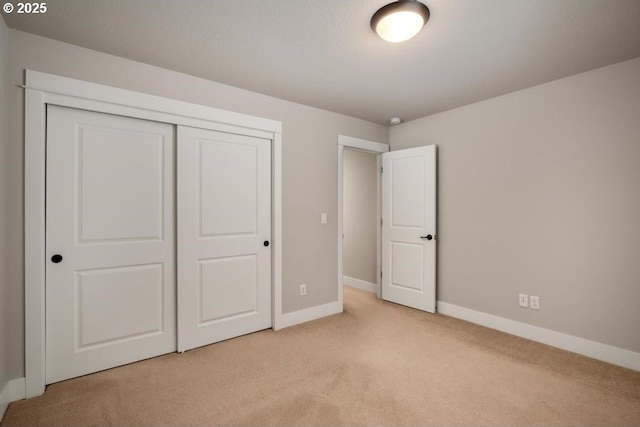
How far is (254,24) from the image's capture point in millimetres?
1995

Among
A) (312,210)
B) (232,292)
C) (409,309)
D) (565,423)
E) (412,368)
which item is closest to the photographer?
(565,423)

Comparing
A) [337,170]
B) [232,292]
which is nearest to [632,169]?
[337,170]

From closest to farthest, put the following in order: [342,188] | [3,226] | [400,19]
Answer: [400,19] < [3,226] < [342,188]

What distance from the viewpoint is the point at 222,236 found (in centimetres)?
294

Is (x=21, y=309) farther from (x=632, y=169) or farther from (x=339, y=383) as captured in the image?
(x=632, y=169)

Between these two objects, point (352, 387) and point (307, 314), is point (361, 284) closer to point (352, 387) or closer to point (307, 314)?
A: point (307, 314)

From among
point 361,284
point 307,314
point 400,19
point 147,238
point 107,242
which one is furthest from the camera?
point 361,284

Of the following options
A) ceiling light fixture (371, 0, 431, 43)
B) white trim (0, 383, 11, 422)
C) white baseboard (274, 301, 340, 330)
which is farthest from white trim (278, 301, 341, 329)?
ceiling light fixture (371, 0, 431, 43)

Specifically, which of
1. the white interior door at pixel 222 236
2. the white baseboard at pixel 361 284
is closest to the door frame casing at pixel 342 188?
the white baseboard at pixel 361 284

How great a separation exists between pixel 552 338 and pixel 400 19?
300cm

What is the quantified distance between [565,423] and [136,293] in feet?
9.95

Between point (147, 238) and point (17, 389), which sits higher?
point (147, 238)

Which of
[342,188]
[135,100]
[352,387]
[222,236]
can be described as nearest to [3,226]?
[135,100]

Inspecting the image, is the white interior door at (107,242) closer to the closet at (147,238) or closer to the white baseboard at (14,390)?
the closet at (147,238)
